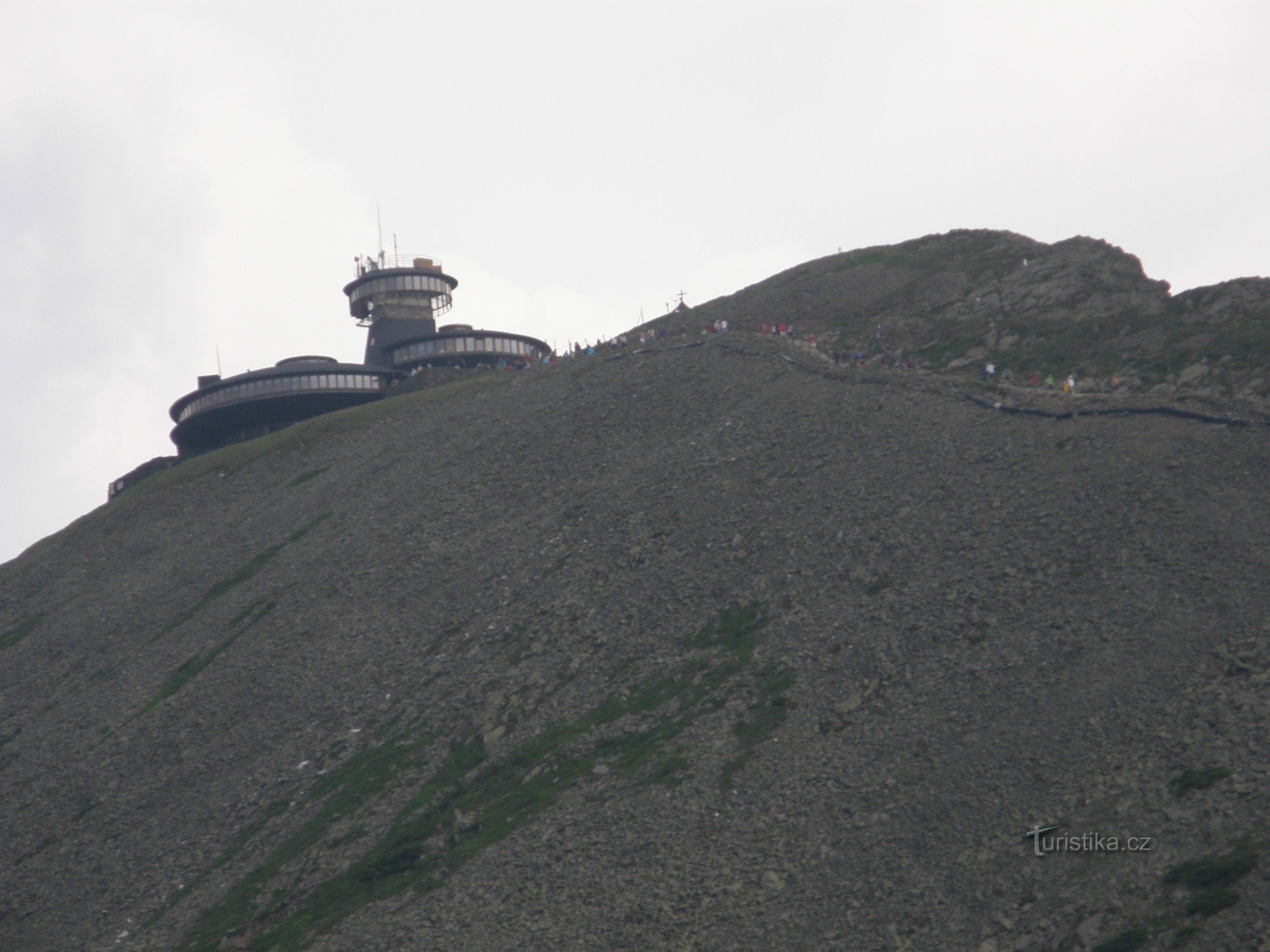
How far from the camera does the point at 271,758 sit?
53906 millimetres

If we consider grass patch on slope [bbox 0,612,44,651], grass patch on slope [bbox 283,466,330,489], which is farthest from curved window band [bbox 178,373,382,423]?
grass patch on slope [bbox 0,612,44,651]

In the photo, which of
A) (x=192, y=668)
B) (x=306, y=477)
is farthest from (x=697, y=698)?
(x=306, y=477)

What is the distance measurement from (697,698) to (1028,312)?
4147 cm

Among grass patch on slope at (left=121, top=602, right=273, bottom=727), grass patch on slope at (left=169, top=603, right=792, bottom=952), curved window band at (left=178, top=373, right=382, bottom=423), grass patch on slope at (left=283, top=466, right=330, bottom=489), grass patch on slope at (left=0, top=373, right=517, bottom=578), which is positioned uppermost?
curved window band at (left=178, top=373, right=382, bottom=423)

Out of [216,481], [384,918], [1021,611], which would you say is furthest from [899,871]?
[216,481]

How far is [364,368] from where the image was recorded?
372 ft

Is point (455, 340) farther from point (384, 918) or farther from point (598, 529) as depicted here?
point (384, 918)

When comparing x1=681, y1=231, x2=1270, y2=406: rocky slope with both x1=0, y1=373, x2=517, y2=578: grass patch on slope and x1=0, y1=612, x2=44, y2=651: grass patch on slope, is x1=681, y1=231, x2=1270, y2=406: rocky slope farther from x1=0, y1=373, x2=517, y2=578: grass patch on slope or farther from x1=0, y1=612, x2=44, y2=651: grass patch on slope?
x1=0, y1=612, x2=44, y2=651: grass patch on slope

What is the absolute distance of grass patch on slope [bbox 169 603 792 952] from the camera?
4241 centimetres

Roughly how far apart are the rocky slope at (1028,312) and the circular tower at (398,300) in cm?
4173

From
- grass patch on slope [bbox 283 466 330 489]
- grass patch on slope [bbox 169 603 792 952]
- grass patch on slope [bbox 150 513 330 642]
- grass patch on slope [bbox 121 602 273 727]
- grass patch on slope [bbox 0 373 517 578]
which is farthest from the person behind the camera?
grass patch on slope [bbox 0 373 517 578]

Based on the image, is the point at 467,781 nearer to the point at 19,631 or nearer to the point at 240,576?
the point at 240,576

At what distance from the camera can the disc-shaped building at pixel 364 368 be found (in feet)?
363

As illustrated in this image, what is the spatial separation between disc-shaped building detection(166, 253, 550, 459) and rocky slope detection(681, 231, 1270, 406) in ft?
89.2
